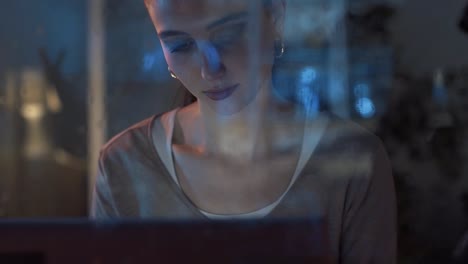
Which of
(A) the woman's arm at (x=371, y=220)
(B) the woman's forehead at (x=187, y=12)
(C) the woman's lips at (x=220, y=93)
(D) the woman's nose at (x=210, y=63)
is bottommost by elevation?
(A) the woman's arm at (x=371, y=220)

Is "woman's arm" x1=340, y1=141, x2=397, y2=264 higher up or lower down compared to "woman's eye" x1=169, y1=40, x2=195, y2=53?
lower down

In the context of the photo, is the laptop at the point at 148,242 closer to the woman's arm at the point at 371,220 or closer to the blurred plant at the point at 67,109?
the woman's arm at the point at 371,220

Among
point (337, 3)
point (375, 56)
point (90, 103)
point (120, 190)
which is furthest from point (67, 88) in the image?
point (375, 56)

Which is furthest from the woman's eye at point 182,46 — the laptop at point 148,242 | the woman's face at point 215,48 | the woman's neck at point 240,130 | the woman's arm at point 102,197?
the laptop at point 148,242

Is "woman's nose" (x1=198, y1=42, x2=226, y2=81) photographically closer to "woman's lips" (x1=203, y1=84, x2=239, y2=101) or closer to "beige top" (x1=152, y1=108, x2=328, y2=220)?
"woman's lips" (x1=203, y1=84, x2=239, y2=101)

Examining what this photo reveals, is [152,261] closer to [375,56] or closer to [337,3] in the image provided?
[337,3]

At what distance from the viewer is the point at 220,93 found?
1254 millimetres

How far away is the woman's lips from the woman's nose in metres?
0.03

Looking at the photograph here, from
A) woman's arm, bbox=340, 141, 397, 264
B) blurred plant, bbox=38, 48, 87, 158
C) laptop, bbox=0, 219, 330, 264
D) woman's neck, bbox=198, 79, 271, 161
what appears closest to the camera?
laptop, bbox=0, 219, 330, 264

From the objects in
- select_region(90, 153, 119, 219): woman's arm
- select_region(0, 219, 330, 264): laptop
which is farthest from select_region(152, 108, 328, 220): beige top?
select_region(0, 219, 330, 264): laptop

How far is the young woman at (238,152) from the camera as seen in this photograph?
1.21 meters

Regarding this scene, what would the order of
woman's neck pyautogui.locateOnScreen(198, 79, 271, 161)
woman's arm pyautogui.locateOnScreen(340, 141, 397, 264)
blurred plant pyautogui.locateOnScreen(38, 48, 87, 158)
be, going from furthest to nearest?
blurred plant pyautogui.locateOnScreen(38, 48, 87, 158)
woman's neck pyautogui.locateOnScreen(198, 79, 271, 161)
woman's arm pyautogui.locateOnScreen(340, 141, 397, 264)

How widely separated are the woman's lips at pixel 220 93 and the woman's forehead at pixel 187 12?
0.38 feet

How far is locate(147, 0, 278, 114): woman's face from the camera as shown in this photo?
1223 millimetres
